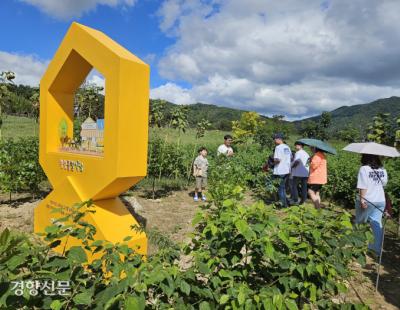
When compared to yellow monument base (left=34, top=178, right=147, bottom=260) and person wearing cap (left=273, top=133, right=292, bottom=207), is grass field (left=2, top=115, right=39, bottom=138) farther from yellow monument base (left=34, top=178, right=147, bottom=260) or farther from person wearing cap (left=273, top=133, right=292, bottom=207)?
yellow monument base (left=34, top=178, right=147, bottom=260)

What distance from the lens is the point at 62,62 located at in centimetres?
516

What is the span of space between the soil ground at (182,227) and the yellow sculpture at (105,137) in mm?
906

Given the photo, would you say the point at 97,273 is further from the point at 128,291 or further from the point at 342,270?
the point at 342,270

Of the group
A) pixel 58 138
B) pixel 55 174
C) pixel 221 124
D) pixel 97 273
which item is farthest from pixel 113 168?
pixel 221 124

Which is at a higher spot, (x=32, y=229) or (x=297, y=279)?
(x=297, y=279)

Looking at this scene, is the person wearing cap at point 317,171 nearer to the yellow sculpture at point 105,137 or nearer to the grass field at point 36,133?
the yellow sculpture at point 105,137

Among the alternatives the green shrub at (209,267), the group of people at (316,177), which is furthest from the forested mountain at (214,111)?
the green shrub at (209,267)

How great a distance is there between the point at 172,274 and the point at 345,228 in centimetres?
114

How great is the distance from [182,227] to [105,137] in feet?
10.6

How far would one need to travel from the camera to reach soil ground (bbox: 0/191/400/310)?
422 centimetres

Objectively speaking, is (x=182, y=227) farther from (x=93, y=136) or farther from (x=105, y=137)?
(x=105, y=137)

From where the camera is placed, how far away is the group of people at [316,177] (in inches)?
192

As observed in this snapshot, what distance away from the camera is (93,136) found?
4.98 m

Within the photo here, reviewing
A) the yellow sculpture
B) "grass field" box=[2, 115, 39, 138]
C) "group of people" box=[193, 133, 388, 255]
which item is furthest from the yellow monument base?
"grass field" box=[2, 115, 39, 138]
